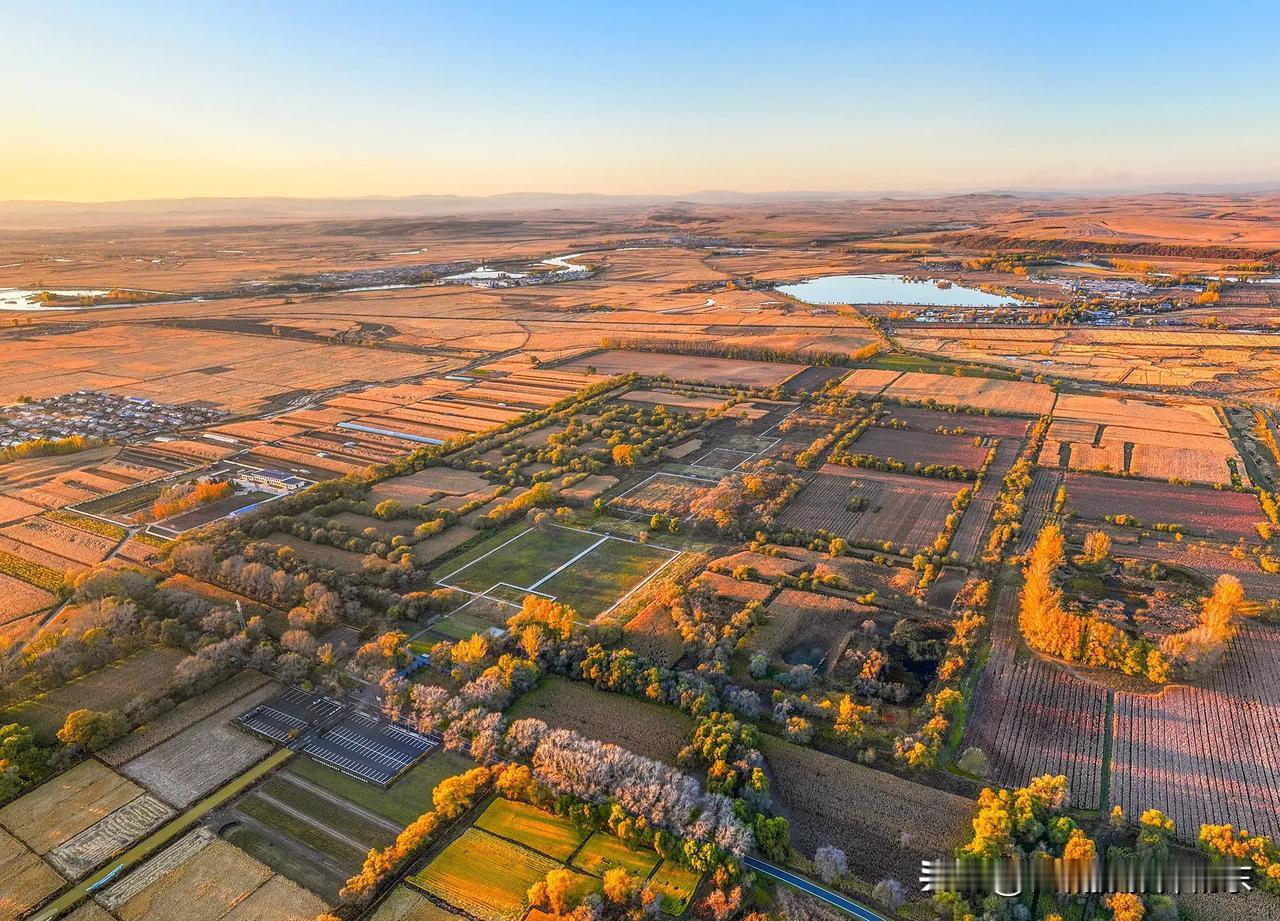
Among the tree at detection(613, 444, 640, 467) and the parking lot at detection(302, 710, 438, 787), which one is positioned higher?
the tree at detection(613, 444, 640, 467)

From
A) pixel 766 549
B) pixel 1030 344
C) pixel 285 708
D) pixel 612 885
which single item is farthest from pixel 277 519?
pixel 1030 344

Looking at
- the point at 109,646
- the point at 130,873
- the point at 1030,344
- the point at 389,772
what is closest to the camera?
the point at 130,873

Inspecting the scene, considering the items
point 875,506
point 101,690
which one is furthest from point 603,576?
point 101,690

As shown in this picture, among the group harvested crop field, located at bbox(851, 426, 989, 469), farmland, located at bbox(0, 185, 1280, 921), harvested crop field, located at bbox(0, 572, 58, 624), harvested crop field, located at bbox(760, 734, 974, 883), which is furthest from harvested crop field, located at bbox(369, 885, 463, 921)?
harvested crop field, located at bbox(851, 426, 989, 469)

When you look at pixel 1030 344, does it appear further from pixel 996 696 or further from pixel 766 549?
pixel 996 696

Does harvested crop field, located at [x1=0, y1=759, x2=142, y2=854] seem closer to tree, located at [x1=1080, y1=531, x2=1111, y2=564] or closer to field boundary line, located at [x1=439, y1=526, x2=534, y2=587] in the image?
field boundary line, located at [x1=439, y1=526, x2=534, y2=587]

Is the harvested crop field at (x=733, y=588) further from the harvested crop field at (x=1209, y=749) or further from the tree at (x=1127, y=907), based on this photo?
the tree at (x=1127, y=907)

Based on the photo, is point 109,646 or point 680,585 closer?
point 109,646

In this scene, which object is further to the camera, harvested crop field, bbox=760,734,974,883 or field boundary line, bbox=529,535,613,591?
field boundary line, bbox=529,535,613,591
